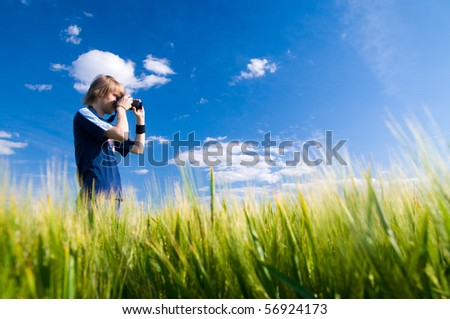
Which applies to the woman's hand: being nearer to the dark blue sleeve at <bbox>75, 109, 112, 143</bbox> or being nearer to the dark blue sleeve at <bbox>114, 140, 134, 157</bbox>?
the dark blue sleeve at <bbox>114, 140, 134, 157</bbox>

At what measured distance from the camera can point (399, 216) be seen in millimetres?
1207

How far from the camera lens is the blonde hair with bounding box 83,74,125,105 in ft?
9.64

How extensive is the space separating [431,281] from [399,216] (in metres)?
0.23

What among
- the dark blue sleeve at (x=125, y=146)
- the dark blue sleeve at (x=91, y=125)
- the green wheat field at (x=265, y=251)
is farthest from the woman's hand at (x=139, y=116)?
the green wheat field at (x=265, y=251)

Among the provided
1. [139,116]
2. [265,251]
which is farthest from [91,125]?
[265,251]

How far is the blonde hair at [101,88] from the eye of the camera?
2939 millimetres

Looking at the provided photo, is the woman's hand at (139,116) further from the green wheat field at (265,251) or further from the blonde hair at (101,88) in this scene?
the green wheat field at (265,251)

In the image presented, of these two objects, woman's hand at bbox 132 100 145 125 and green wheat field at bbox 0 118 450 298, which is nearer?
green wheat field at bbox 0 118 450 298

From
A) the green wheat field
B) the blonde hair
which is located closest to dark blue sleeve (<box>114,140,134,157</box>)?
the blonde hair

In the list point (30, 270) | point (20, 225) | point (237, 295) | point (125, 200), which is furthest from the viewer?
point (125, 200)

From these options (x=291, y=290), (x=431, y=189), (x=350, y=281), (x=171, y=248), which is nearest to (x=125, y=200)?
(x=171, y=248)

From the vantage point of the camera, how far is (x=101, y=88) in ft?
9.68

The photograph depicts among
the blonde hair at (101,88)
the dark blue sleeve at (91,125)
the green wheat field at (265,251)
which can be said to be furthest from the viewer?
the blonde hair at (101,88)
